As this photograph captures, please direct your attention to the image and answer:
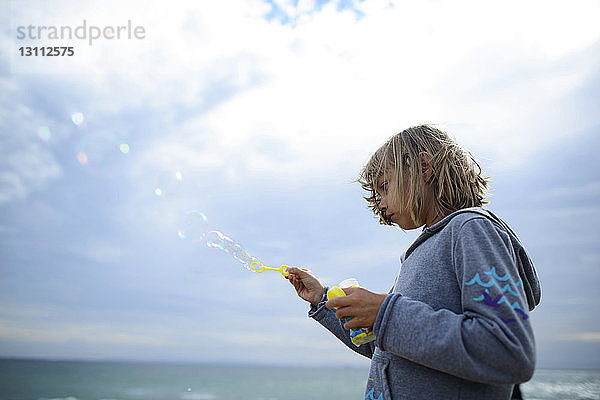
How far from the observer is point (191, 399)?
75.9 ft

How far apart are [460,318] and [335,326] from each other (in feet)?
2.60

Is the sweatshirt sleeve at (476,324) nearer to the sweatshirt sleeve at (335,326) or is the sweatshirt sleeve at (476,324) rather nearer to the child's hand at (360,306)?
the child's hand at (360,306)

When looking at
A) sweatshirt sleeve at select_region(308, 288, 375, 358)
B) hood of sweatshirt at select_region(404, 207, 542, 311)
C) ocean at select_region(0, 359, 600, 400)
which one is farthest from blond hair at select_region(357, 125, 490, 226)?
ocean at select_region(0, 359, 600, 400)

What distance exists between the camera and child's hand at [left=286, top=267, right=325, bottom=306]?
212cm

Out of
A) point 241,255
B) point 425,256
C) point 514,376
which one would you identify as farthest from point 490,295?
point 241,255

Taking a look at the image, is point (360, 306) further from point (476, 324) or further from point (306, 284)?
point (306, 284)

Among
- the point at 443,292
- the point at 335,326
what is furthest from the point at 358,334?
the point at 443,292

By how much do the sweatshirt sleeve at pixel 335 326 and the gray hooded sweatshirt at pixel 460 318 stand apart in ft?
1.08

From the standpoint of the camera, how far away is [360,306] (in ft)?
4.65

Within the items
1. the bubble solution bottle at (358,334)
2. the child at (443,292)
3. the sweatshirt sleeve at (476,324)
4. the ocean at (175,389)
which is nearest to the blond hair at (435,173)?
the child at (443,292)

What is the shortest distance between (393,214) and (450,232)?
28 cm

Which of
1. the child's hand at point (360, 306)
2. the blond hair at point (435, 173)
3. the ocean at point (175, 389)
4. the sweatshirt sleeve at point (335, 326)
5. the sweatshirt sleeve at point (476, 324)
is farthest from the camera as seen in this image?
the ocean at point (175, 389)

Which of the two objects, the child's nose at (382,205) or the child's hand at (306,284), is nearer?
the child's nose at (382,205)

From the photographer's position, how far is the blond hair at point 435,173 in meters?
1.67
